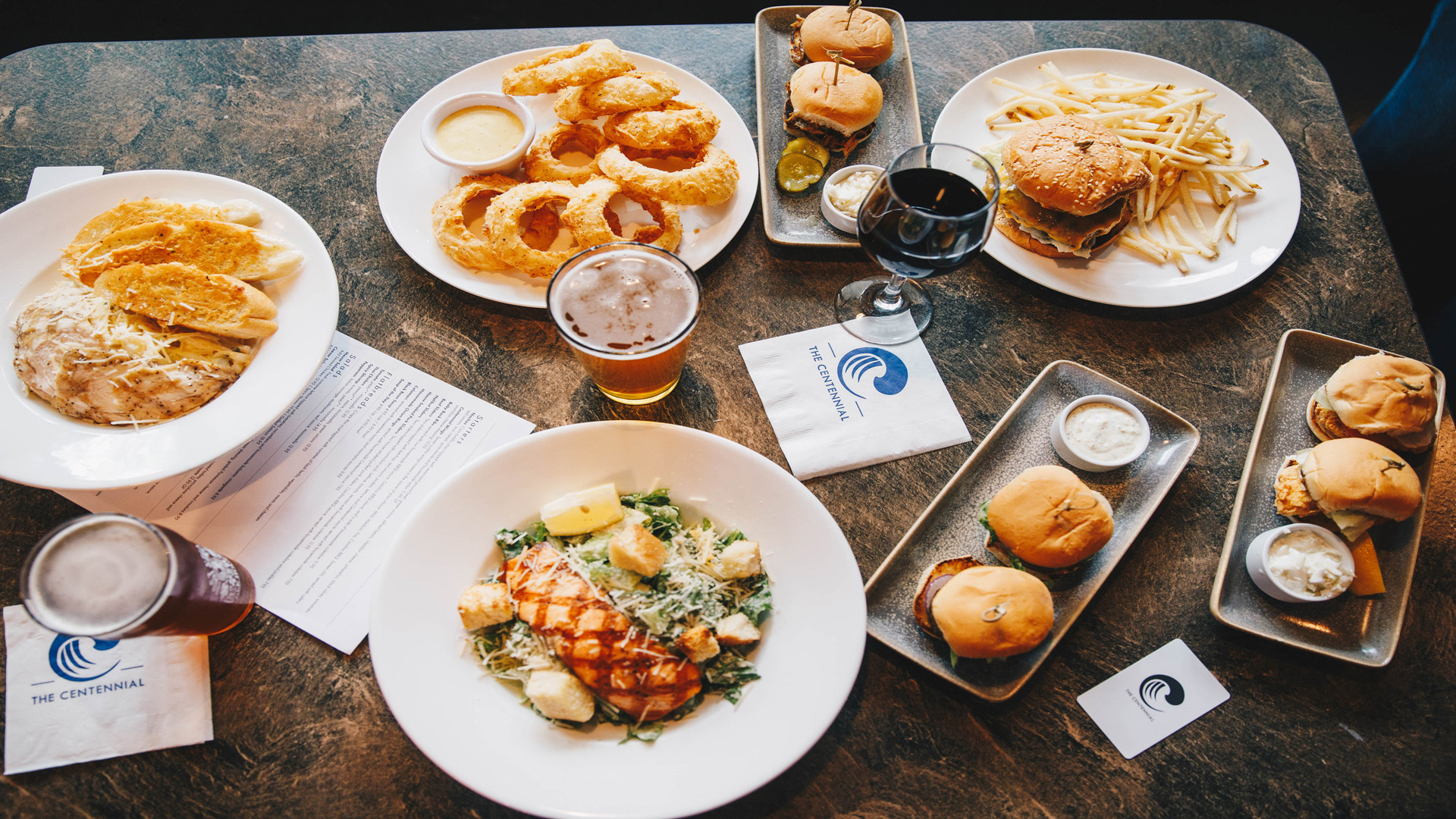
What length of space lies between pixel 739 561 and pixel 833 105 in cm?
137

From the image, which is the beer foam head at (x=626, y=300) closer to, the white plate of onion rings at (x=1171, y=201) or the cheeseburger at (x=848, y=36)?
A: the white plate of onion rings at (x=1171, y=201)

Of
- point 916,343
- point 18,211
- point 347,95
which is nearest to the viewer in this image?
point 18,211

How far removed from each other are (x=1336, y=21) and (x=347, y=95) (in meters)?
4.90

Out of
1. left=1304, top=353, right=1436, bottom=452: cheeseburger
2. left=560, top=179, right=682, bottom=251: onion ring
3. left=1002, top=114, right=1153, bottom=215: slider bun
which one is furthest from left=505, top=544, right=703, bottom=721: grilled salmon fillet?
left=1304, top=353, right=1436, bottom=452: cheeseburger

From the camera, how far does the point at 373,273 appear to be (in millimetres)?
1865

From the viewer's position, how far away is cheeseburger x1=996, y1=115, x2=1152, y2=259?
180 cm

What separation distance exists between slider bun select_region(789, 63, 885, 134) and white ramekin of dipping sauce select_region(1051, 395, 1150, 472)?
3.38 ft

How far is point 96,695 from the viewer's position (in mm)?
1351

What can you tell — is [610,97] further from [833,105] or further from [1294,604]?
[1294,604]

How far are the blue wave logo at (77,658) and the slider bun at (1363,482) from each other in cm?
260

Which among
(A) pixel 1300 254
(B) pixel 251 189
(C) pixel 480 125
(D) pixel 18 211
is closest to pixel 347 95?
(C) pixel 480 125

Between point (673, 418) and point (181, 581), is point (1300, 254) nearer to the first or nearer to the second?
point (673, 418)

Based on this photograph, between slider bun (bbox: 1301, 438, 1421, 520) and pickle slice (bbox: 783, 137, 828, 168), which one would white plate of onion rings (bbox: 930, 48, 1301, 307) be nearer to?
pickle slice (bbox: 783, 137, 828, 168)

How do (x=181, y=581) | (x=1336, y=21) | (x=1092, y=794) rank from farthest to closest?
(x=1336, y=21) < (x=1092, y=794) < (x=181, y=581)
